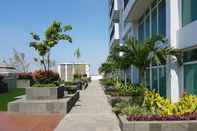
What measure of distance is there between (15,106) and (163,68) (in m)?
7.42

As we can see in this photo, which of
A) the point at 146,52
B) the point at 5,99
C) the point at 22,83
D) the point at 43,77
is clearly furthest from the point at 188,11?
the point at 22,83

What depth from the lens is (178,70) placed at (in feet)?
58.7

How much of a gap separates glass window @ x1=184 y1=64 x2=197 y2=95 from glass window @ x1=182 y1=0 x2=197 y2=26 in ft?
5.78

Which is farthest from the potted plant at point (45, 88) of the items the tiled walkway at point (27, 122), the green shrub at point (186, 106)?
the green shrub at point (186, 106)

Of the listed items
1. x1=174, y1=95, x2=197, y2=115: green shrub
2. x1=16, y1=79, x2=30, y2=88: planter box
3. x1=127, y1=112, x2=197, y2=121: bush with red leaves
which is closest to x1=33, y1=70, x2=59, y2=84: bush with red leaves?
x1=174, y1=95, x2=197, y2=115: green shrub

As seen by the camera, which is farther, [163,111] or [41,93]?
[41,93]

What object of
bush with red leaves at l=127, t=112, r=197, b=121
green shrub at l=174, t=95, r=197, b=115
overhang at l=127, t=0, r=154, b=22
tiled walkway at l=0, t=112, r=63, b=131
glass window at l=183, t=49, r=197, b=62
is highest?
overhang at l=127, t=0, r=154, b=22

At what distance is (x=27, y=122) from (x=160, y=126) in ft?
21.1

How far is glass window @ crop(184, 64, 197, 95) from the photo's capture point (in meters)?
15.9

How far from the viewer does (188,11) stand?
16.4 metres

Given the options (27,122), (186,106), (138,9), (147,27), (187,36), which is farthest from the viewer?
(138,9)

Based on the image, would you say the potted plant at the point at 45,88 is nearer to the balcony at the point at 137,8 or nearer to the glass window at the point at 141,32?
the balcony at the point at 137,8

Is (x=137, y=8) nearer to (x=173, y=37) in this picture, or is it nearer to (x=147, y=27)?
(x=147, y=27)

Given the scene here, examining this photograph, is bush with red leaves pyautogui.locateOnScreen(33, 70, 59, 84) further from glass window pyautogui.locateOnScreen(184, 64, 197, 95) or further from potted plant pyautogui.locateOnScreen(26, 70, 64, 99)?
glass window pyautogui.locateOnScreen(184, 64, 197, 95)
